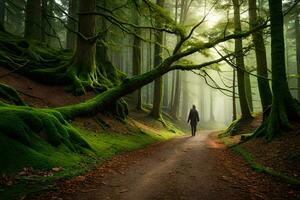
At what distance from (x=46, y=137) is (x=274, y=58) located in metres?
7.98

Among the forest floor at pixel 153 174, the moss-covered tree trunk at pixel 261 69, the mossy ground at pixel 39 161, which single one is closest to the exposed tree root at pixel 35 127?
→ the mossy ground at pixel 39 161

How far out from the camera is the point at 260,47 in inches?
602

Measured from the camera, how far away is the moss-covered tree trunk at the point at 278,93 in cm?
1009

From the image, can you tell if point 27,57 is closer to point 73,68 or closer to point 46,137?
point 73,68

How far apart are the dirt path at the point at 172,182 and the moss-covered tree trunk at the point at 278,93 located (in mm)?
1907

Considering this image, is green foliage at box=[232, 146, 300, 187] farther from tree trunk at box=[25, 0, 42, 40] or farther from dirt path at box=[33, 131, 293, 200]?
tree trunk at box=[25, 0, 42, 40]

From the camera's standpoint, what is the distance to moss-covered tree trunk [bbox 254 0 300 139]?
10.1m

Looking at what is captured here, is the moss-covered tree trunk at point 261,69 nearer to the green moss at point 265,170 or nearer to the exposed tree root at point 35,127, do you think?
the green moss at point 265,170

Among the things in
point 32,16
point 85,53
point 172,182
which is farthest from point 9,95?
point 32,16

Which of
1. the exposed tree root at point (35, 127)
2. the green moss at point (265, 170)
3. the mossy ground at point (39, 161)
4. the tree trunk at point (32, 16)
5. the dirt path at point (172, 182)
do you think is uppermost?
the tree trunk at point (32, 16)

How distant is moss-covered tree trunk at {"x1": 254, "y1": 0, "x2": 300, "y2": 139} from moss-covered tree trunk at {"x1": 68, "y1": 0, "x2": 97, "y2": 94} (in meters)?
8.33

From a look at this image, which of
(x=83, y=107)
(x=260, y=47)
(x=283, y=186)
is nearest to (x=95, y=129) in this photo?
(x=83, y=107)

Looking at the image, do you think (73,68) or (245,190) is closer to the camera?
(245,190)

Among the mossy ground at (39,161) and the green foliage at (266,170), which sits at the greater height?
the mossy ground at (39,161)
